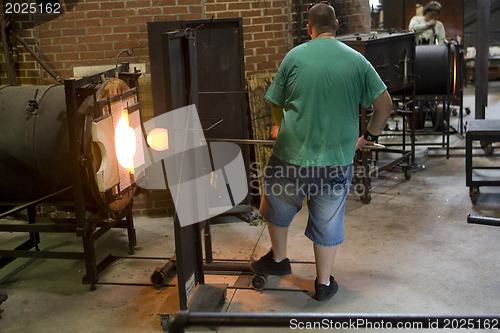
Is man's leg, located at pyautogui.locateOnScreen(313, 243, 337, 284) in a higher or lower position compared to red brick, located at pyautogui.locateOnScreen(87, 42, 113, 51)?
lower

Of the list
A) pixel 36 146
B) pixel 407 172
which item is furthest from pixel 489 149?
pixel 36 146

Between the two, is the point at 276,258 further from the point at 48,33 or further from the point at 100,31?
the point at 48,33

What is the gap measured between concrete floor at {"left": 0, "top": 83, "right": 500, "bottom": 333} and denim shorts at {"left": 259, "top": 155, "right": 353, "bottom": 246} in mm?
578

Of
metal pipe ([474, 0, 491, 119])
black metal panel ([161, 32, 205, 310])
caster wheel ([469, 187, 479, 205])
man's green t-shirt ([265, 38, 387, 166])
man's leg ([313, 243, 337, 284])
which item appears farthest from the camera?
metal pipe ([474, 0, 491, 119])

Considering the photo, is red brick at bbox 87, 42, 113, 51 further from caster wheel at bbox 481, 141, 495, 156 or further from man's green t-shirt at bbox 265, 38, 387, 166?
caster wheel at bbox 481, 141, 495, 156

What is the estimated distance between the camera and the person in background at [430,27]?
35.6 feet

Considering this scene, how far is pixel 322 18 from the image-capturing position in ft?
13.8

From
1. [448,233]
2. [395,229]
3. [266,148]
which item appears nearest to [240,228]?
[266,148]

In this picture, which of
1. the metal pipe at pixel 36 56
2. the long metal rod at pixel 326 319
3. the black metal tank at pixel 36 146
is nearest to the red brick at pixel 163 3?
the metal pipe at pixel 36 56

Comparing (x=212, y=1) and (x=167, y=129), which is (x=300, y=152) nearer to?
(x=167, y=129)

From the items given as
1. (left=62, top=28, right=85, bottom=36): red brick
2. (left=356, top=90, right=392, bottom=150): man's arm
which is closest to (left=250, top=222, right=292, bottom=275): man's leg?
(left=356, top=90, right=392, bottom=150): man's arm

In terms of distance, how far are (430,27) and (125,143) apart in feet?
25.0

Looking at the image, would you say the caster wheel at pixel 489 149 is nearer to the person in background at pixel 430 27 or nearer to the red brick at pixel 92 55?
the person in background at pixel 430 27

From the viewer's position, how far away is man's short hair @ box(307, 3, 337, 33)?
13.8ft
